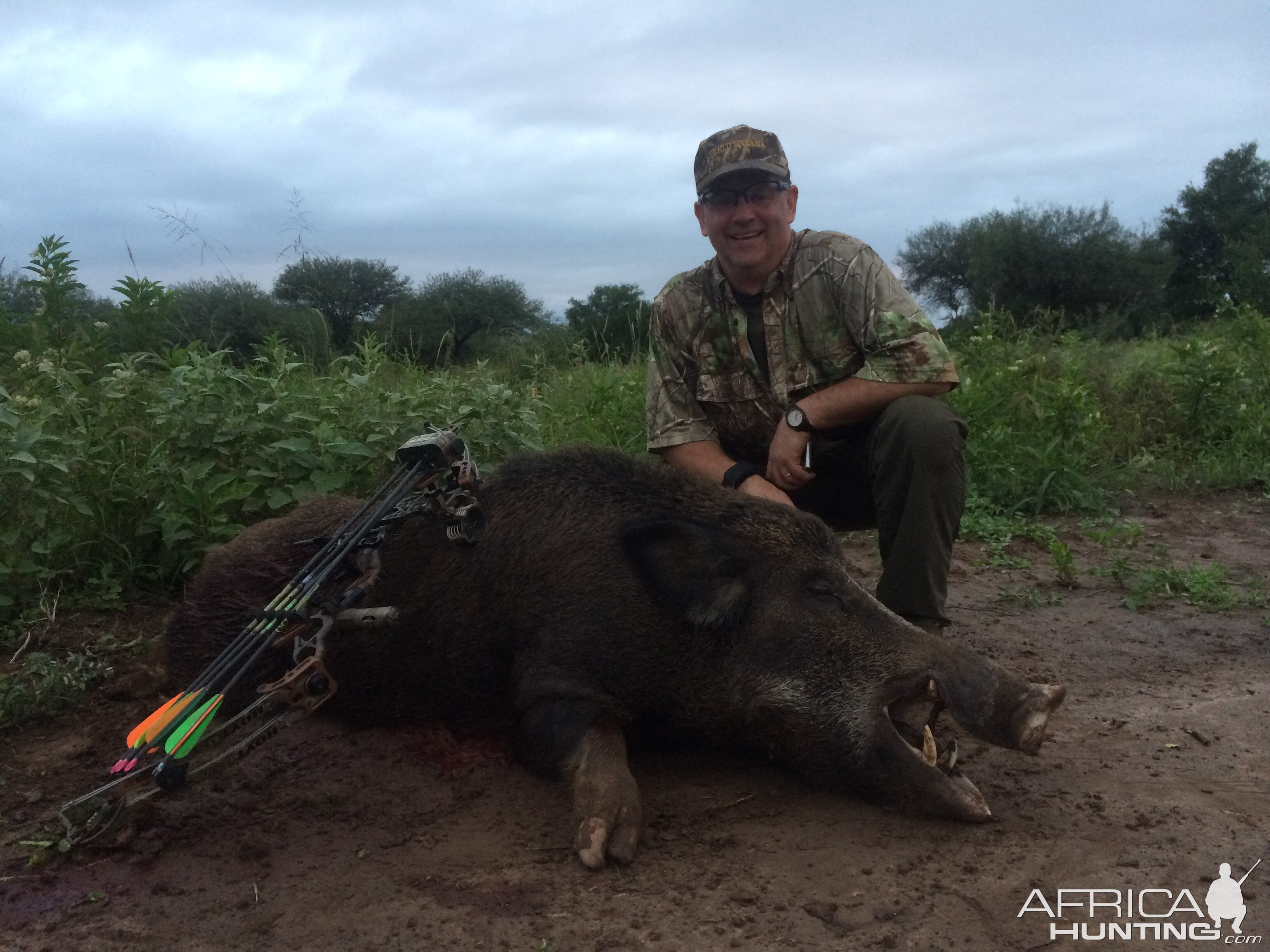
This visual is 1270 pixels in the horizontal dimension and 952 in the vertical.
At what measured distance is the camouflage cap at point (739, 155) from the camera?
3949 millimetres

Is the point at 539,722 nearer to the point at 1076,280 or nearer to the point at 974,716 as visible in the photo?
the point at 974,716

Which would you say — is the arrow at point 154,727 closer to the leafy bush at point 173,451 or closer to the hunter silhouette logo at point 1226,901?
the leafy bush at point 173,451

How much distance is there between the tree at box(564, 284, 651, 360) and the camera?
9.72 metres

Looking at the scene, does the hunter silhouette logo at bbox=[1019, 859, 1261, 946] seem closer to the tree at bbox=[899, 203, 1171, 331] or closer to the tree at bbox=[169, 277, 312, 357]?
the tree at bbox=[169, 277, 312, 357]

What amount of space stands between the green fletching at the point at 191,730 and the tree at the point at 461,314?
852cm

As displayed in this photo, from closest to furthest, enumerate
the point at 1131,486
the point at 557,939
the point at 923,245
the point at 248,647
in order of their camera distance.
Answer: the point at 557,939
the point at 248,647
the point at 1131,486
the point at 923,245

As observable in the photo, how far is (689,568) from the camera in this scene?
3045 mm

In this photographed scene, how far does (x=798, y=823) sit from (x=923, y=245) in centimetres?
3130

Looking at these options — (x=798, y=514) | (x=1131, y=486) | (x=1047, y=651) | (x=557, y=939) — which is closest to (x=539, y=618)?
(x=798, y=514)

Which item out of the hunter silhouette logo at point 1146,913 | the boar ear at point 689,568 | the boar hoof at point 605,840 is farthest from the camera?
→ the boar ear at point 689,568

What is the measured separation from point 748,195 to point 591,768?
231cm

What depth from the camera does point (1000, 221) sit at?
28.5m

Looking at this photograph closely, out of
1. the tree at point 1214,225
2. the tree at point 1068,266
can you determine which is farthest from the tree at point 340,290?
the tree at point 1214,225

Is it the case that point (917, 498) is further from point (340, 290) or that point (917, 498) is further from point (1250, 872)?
point (340, 290)
